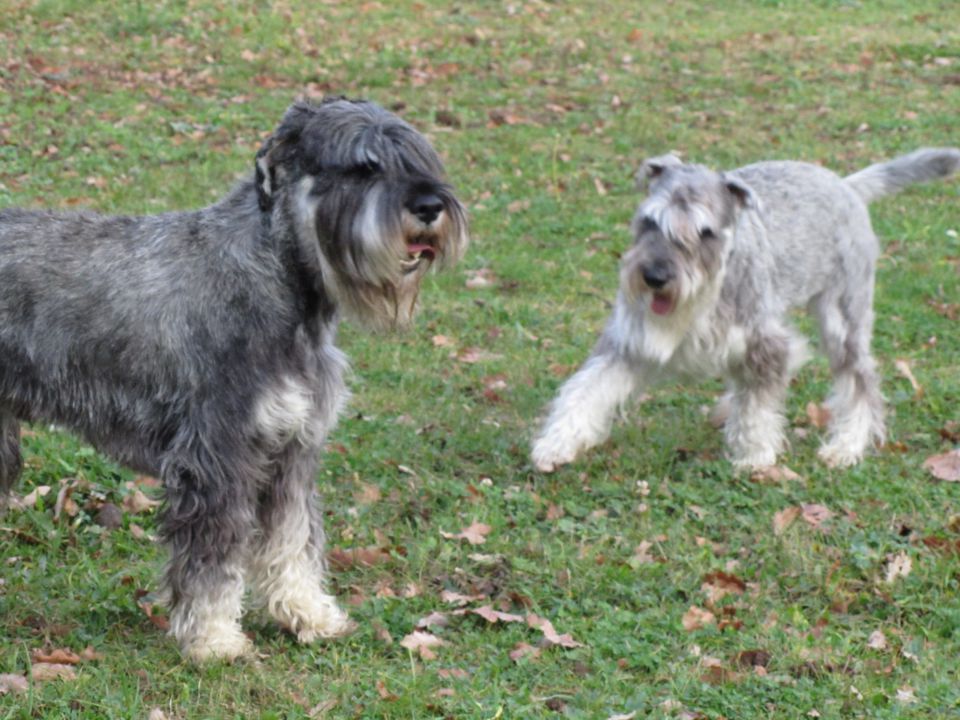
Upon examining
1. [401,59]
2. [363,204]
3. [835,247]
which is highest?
[363,204]

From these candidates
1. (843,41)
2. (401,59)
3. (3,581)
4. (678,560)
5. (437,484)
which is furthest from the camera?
(843,41)

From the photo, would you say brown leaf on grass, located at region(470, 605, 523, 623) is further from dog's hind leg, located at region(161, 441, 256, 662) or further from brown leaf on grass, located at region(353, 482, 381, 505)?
brown leaf on grass, located at region(353, 482, 381, 505)

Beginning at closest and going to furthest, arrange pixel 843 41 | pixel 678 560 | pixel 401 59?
pixel 678 560
pixel 401 59
pixel 843 41

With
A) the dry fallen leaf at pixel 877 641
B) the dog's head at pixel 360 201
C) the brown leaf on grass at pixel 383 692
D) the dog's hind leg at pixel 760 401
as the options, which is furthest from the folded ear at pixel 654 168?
the brown leaf on grass at pixel 383 692

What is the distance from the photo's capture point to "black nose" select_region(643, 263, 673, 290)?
7086 mm

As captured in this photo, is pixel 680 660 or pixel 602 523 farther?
pixel 602 523

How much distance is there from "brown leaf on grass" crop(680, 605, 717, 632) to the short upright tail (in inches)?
151

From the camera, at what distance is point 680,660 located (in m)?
5.45

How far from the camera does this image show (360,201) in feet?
15.6

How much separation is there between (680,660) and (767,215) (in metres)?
3.35

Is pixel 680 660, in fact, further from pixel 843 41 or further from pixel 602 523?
pixel 843 41

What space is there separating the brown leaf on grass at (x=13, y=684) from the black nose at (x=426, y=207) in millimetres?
2191

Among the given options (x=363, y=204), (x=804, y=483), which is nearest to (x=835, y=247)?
(x=804, y=483)

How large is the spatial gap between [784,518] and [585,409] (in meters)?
1.24
